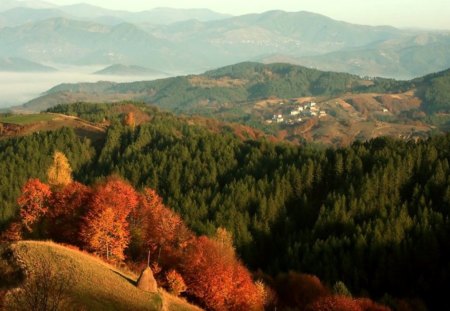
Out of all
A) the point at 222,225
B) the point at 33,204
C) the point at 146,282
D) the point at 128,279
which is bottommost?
the point at 222,225

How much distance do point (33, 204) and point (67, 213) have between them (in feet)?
19.8

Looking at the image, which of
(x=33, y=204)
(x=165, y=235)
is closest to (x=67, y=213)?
(x=33, y=204)

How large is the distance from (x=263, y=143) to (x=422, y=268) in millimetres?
85849

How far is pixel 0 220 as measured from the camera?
359 feet

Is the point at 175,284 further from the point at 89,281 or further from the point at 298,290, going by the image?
the point at 298,290

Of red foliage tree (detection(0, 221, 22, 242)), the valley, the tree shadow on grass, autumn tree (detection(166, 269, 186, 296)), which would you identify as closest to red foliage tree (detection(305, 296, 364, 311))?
the valley

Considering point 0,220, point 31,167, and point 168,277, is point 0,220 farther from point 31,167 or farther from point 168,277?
point 168,277

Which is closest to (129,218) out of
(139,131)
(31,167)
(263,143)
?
(31,167)

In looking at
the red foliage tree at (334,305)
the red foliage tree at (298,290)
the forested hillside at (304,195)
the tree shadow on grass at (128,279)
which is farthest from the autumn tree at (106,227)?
the forested hillside at (304,195)

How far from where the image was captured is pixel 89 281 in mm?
48125

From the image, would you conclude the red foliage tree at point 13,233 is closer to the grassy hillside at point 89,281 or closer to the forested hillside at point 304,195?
the grassy hillside at point 89,281

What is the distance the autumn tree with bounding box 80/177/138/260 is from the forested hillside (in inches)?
1303

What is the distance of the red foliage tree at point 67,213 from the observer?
7031 cm

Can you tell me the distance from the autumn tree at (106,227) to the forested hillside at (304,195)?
109 ft
